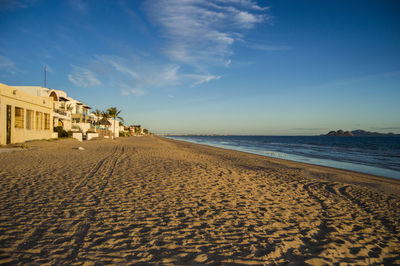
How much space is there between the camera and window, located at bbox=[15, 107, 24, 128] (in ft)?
51.6

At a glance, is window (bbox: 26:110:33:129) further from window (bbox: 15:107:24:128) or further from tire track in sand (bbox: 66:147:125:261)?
tire track in sand (bbox: 66:147:125:261)

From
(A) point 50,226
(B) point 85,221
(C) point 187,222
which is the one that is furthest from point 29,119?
(C) point 187,222

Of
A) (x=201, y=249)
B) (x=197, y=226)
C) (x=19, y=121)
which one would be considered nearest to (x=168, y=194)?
(x=197, y=226)

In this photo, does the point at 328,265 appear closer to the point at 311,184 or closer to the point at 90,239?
the point at 90,239

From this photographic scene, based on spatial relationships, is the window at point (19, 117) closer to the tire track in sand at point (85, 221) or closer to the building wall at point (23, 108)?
the building wall at point (23, 108)

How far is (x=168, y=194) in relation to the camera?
5594mm

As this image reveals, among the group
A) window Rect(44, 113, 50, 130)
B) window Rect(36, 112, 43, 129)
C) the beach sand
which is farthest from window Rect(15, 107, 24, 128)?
the beach sand

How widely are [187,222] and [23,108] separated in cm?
1892

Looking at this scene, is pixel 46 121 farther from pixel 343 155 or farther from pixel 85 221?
pixel 343 155

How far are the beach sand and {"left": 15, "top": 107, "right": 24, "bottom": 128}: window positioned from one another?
1204 cm

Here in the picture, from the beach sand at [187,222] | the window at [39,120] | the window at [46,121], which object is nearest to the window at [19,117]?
the window at [39,120]

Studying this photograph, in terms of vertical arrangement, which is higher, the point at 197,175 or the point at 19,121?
the point at 19,121

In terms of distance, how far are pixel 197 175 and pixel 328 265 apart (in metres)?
5.66

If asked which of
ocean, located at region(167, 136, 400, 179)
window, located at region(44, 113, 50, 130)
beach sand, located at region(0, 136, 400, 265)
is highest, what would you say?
window, located at region(44, 113, 50, 130)
